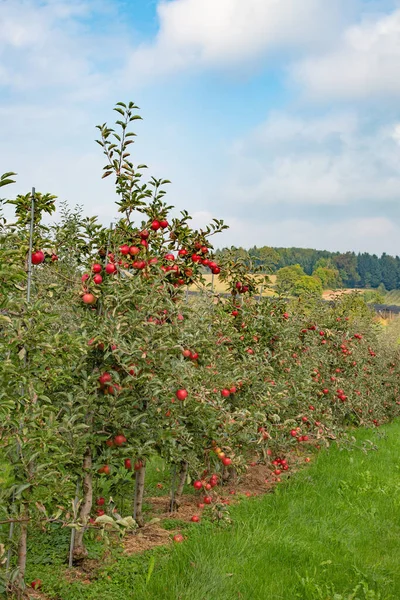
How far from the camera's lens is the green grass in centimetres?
363

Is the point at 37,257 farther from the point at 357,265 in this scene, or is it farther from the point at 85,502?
the point at 357,265

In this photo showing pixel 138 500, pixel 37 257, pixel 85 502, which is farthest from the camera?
pixel 138 500

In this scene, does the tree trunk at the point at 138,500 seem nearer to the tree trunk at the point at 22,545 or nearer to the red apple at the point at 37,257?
the tree trunk at the point at 22,545

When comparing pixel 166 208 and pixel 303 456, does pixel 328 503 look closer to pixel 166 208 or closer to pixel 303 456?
pixel 303 456

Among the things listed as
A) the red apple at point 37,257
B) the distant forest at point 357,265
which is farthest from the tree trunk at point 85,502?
the distant forest at point 357,265

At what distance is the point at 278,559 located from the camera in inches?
164

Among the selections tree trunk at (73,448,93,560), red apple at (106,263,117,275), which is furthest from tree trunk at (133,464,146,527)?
red apple at (106,263,117,275)

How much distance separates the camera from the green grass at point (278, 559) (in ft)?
11.9

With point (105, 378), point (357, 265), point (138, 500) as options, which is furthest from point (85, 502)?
point (357, 265)

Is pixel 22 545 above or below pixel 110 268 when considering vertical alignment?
below

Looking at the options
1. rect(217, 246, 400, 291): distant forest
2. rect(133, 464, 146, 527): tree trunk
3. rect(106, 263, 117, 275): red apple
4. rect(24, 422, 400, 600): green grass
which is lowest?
rect(24, 422, 400, 600): green grass

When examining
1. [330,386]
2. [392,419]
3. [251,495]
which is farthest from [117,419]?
[392,419]

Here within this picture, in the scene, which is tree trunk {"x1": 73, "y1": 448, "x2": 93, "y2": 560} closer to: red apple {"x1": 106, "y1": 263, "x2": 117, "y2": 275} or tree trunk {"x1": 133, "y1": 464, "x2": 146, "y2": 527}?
tree trunk {"x1": 133, "y1": 464, "x2": 146, "y2": 527}

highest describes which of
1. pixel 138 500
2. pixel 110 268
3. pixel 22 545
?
pixel 110 268
